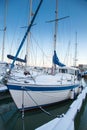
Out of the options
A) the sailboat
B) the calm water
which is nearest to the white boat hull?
the sailboat

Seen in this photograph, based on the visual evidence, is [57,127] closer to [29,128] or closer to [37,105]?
[29,128]

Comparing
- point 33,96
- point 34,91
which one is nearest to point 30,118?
point 33,96

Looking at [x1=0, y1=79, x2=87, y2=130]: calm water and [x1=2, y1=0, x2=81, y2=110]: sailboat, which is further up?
[x1=2, y1=0, x2=81, y2=110]: sailboat

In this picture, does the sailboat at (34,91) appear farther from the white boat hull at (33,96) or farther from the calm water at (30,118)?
the calm water at (30,118)

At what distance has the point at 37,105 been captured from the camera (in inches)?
356

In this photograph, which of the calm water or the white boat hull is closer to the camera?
the calm water

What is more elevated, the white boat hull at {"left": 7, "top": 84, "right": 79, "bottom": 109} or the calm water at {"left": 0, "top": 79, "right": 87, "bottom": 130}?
the white boat hull at {"left": 7, "top": 84, "right": 79, "bottom": 109}

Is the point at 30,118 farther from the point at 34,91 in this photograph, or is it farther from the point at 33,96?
the point at 34,91

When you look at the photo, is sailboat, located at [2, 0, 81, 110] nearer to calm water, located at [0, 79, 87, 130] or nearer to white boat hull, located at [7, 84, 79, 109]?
white boat hull, located at [7, 84, 79, 109]

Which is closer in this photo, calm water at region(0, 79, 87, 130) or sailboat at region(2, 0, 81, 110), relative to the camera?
calm water at region(0, 79, 87, 130)

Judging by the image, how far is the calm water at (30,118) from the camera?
7.54m

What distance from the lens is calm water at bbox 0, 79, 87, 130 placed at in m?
7.54

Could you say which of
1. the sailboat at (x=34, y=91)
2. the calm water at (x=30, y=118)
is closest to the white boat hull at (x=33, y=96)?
the sailboat at (x=34, y=91)

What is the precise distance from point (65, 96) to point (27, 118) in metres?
3.46
